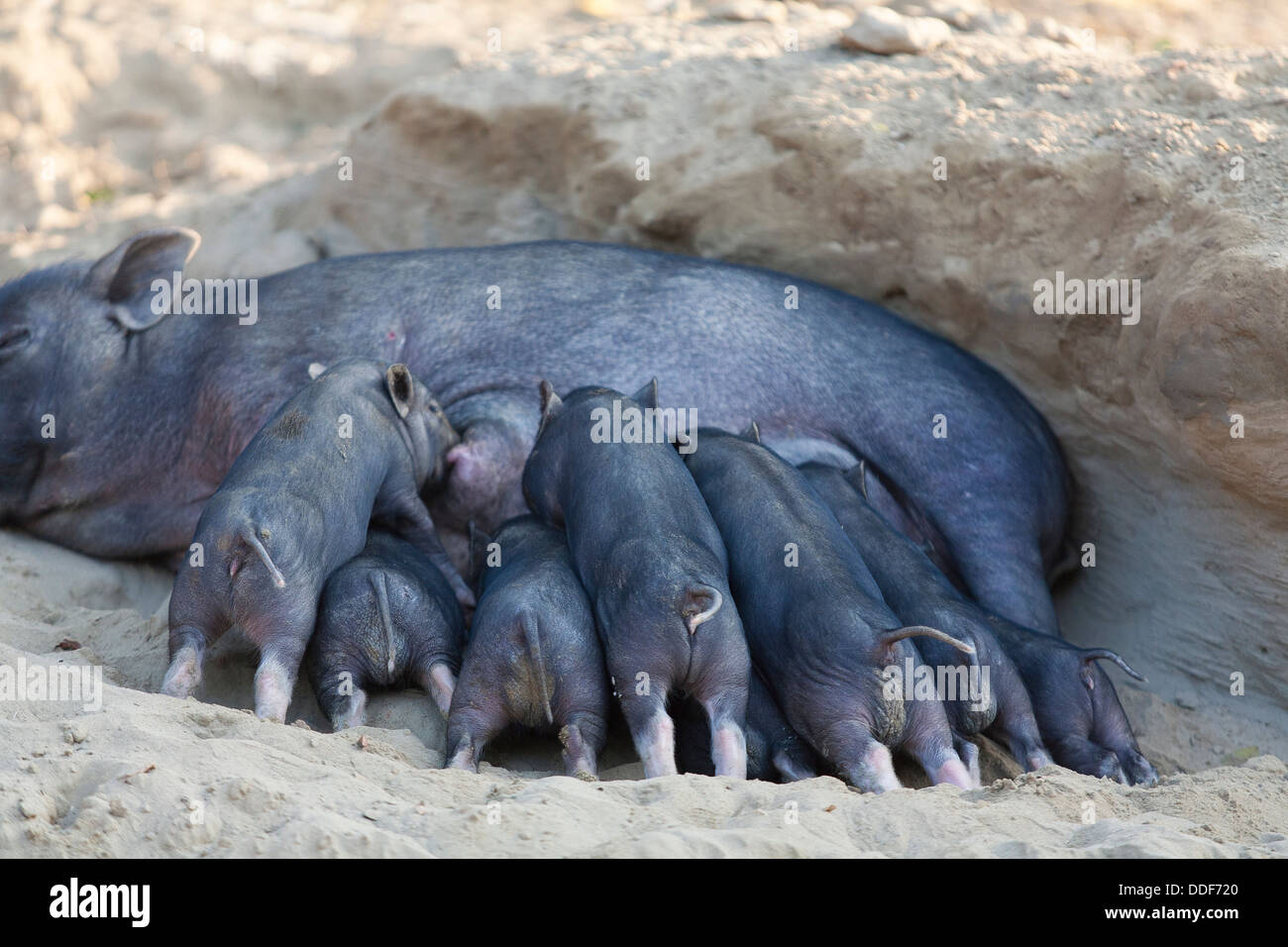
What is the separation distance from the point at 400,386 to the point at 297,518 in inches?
29.7

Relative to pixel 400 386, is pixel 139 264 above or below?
above

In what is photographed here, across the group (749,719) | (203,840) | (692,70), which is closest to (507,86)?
(692,70)

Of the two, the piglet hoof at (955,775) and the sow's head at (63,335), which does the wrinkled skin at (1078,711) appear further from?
the sow's head at (63,335)

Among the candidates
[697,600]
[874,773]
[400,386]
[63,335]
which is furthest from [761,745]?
[63,335]

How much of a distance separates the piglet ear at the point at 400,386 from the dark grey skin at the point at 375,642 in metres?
0.61

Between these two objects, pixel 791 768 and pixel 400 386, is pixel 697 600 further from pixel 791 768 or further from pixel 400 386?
pixel 400 386

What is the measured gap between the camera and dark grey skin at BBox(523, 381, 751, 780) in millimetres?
3117

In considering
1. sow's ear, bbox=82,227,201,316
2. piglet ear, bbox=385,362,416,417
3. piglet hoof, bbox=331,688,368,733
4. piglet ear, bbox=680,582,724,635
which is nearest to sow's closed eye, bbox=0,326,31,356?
sow's ear, bbox=82,227,201,316

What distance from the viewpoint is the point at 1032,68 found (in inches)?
188

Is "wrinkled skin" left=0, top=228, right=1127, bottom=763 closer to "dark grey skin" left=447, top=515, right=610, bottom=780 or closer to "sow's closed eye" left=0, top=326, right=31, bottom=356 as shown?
"sow's closed eye" left=0, top=326, right=31, bottom=356

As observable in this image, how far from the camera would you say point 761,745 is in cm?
326

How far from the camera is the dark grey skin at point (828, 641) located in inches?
123

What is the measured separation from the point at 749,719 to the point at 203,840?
1421 mm
